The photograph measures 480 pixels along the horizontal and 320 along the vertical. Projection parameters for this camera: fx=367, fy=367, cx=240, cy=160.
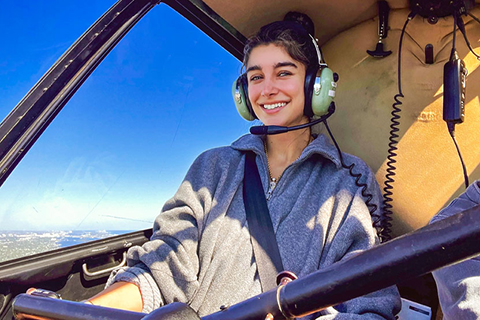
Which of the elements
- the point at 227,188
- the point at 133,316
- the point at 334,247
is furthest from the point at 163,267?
the point at 133,316

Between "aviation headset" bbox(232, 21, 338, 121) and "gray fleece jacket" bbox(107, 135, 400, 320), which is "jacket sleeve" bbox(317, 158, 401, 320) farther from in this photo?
"aviation headset" bbox(232, 21, 338, 121)

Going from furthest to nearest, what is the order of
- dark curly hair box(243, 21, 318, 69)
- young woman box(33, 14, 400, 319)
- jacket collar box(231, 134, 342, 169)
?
dark curly hair box(243, 21, 318, 69)
jacket collar box(231, 134, 342, 169)
young woman box(33, 14, 400, 319)

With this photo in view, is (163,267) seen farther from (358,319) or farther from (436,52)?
(436,52)

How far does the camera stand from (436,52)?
171 centimetres

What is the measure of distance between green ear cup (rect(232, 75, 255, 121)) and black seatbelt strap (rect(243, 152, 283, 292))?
0.93 feet

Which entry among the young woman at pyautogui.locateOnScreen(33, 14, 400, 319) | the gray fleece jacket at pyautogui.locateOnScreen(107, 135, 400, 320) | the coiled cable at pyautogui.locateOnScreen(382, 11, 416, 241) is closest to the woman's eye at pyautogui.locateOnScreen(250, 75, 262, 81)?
the young woman at pyautogui.locateOnScreen(33, 14, 400, 319)

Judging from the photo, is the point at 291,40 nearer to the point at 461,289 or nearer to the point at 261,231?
the point at 261,231

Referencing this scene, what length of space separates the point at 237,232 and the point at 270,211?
16 centimetres

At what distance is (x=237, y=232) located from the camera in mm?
1449

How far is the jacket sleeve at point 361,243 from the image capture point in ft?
3.62

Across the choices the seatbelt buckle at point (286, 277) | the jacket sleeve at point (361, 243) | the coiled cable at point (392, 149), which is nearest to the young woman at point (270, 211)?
the jacket sleeve at point (361, 243)

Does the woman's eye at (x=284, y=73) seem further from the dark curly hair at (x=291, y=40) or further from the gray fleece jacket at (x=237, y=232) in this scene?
the gray fleece jacket at (x=237, y=232)

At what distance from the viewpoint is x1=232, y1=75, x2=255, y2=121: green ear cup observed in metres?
1.72

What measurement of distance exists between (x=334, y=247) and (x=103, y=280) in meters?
1.12
